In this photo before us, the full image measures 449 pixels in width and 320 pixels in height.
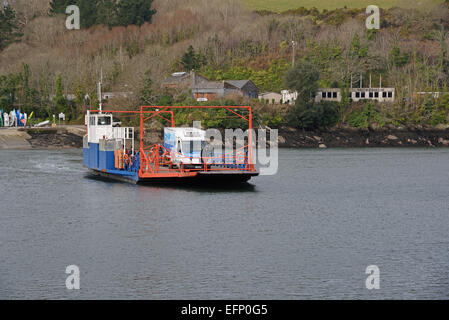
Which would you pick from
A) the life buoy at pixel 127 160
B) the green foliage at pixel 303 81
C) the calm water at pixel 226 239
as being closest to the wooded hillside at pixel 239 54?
the green foliage at pixel 303 81

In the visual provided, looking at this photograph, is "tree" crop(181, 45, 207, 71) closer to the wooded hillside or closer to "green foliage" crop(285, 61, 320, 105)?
the wooded hillside

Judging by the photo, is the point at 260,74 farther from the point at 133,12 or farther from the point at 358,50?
the point at 133,12

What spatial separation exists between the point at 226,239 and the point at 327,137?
83.6 meters

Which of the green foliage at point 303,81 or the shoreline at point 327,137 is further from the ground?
the green foliage at point 303,81

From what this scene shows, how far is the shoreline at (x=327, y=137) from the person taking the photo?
341 ft

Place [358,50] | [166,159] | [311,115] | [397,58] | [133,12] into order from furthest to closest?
[133,12], [358,50], [397,58], [311,115], [166,159]

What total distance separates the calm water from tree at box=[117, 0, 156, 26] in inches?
5153

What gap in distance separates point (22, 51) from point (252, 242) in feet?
519

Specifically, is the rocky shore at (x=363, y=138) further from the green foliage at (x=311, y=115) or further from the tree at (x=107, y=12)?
the tree at (x=107, y=12)

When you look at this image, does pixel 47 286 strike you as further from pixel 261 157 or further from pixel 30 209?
pixel 261 157

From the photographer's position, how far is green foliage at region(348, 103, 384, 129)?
120750 millimetres

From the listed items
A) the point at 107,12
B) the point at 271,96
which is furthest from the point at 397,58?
the point at 107,12

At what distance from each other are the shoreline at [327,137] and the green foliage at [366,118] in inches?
66.0

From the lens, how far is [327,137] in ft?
381
